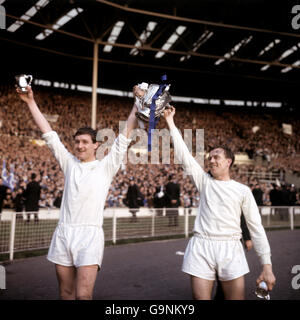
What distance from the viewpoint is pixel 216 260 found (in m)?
2.87

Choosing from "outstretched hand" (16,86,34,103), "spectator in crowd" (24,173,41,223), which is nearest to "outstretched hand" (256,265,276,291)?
"outstretched hand" (16,86,34,103)

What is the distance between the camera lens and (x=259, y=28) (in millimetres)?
17406

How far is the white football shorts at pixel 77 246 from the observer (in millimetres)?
2756

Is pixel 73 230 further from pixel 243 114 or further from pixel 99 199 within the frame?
pixel 243 114

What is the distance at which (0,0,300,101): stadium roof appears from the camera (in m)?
15.7

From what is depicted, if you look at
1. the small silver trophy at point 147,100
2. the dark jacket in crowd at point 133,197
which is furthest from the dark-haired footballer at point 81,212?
the dark jacket in crowd at point 133,197

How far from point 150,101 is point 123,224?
811cm

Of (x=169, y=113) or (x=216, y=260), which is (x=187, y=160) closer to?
(x=169, y=113)

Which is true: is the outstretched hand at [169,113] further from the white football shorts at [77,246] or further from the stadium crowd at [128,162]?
the stadium crowd at [128,162]

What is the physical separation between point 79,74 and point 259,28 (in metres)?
14.4

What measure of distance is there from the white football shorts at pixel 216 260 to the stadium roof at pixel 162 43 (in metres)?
12.2

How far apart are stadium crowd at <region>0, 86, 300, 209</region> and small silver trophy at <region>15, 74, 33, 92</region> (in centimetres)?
1108

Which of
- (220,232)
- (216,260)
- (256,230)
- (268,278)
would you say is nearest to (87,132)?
(220,232)

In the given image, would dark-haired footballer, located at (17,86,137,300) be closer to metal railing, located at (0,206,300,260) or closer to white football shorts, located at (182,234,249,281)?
white football shorts, located at (182,234,249,281)
